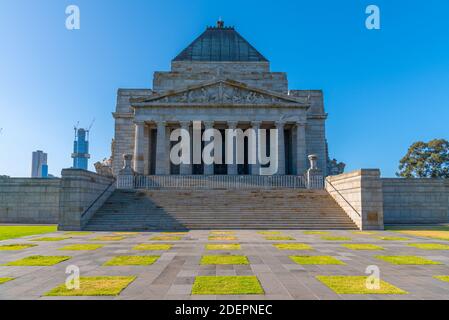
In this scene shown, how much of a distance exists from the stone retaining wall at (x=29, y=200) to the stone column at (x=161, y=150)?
512 inches

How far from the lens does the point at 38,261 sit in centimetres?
1073

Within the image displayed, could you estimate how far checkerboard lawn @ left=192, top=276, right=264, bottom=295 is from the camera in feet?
23.8

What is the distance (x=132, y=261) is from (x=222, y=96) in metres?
31.7

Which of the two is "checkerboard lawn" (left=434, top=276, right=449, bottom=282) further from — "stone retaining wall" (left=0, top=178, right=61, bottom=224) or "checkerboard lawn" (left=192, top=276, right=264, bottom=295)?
"stone retaining wall" (left=0, top=178, right=61, bottom=224)

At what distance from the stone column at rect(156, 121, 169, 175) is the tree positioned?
130 feet

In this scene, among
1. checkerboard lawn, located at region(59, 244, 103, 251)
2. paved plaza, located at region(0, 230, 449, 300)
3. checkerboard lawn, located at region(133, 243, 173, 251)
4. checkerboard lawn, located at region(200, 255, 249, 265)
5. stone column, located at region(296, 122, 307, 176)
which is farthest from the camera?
stone column, located at region(296, 122, 307, 176)

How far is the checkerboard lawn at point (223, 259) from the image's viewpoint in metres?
10.5

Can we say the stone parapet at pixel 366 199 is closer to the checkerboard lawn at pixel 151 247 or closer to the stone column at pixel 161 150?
the checkerboard lawn at pixel 151 247

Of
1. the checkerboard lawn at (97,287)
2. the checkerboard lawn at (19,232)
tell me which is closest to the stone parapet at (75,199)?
the checkerboard lawn at (19,232)

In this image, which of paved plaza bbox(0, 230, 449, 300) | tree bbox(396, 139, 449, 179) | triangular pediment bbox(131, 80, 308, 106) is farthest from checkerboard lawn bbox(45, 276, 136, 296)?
tree bbox(396, 139, 449, 179)

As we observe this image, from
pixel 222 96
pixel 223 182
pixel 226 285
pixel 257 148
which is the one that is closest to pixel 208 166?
pixel 257 148

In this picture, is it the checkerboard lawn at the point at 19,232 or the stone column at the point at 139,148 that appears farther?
the stone column at the point at 139,148

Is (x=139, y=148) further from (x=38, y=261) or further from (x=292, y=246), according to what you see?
(x=38, y=261)
